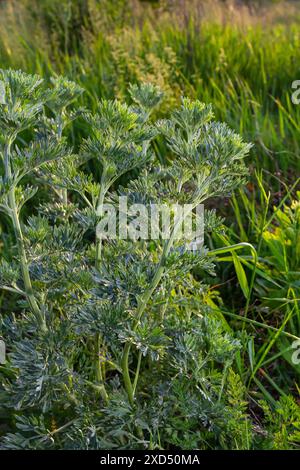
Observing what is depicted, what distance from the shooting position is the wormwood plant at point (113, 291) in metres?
1.79

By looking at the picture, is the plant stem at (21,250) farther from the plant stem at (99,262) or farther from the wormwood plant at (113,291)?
the plant stem at (99,262)

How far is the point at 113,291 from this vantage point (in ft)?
5.80

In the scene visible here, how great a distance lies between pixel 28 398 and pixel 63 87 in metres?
0.98

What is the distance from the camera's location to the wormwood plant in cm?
179

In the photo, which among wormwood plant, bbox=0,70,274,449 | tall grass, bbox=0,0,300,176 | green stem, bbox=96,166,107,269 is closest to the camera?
wormwood plant, bbox=0,70,274,449

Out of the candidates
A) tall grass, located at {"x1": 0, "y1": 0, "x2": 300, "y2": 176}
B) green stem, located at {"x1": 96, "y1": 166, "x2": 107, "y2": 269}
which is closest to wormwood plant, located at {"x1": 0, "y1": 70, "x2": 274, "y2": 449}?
green stem, located at {"x1": 96, "y1": 166, "x2": 107, "y2": 269}

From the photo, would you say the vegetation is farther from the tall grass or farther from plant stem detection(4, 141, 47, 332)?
the tall grass

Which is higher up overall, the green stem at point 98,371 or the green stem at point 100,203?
the green stem at point 100,203

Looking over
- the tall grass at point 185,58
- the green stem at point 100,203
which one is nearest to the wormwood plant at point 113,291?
the green stem at point 100,203

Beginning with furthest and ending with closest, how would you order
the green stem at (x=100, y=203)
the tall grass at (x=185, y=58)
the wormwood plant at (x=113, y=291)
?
1. the tall grass at (x=185, y=58)
2. the green stem at (x=100, y=203)
3. the wormwood plant at (x=113, y=291)

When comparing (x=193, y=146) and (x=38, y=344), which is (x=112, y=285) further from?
(x=193, y=146)

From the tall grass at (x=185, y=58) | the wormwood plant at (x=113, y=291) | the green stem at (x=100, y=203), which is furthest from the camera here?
the tall grass at (x=185, y=58)

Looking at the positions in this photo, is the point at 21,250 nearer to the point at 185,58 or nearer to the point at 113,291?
the point at 113,291
